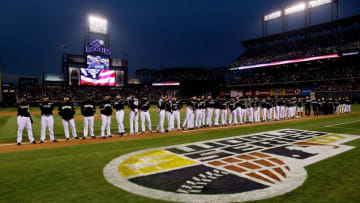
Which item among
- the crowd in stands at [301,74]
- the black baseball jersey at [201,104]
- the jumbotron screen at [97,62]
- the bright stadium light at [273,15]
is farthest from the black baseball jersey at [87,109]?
the bright stadium light at [273,15]

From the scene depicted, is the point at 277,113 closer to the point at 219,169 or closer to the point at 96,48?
the point at 219,169

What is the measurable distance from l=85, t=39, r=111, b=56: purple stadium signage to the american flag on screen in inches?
166

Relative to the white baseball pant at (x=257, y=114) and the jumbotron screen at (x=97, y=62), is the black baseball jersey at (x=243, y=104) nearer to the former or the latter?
the white baseball pant at (x=257, y=114)

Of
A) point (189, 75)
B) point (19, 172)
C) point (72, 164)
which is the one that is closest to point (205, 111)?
point (72, 164)

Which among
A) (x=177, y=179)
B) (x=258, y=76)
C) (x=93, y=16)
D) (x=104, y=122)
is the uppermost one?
(x=93, y=16)

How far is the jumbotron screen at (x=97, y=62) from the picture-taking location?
45.9m

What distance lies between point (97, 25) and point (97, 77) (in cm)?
1233

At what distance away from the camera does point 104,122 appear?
34.8 feet

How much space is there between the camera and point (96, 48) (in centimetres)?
4703

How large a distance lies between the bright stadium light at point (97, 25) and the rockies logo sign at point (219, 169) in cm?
4793

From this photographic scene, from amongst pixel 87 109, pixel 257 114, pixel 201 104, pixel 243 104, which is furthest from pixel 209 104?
pixel 87 109

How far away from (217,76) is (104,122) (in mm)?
71847

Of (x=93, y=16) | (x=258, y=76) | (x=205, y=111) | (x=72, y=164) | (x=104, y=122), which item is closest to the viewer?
(x=72, y=164)

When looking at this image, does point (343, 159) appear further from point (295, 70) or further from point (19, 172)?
point (295, 70)
